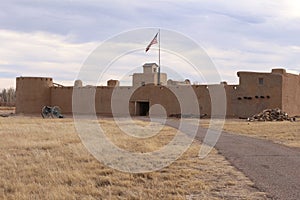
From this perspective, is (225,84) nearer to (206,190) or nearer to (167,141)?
(167,141)

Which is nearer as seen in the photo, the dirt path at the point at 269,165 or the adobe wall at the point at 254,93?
the dirt path at the point at 269,165

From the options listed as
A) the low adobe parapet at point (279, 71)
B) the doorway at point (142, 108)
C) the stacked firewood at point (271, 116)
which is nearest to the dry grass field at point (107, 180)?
the stacked firewood at point (271, 116)

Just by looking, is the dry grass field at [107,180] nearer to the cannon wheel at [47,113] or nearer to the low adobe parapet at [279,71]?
the cannon wheel at [47,113]

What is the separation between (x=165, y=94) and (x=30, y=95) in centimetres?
1767

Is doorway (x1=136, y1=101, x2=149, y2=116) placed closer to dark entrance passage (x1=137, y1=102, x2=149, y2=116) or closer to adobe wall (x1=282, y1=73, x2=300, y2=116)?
dark entrance passage (x1=137, y1=102, x2=149, y2=116)

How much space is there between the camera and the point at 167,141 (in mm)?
21250

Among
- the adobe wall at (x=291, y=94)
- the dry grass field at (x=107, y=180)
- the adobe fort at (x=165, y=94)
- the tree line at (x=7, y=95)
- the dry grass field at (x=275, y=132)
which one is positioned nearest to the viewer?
the dry grass field at (x=107, y=180)

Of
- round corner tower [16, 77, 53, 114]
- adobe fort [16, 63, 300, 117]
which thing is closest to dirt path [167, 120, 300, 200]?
adobe fort [16, 63, 300, 117]

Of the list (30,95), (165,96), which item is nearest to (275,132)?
(165,96)

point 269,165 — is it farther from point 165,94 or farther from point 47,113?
point 165,94

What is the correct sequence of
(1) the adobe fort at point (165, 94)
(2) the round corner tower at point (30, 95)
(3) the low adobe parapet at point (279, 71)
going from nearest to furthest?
(1) the adobe fort at point (165, 94)
(3) the low adobe parapet at point (279, 71)
(2) the round corner tower at point (30, 95)

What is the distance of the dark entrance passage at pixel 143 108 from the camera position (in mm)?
59750

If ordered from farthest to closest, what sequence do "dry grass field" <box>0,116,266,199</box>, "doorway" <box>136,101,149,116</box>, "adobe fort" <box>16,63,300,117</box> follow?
"doorway" <box>136,101,149,116</box>, "adobe fort" <box>16,63,300,117</box>, "dry grass field" <box>0,116,266,199</box>

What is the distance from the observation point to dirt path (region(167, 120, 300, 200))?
32.7ft
